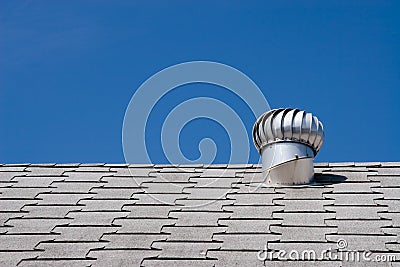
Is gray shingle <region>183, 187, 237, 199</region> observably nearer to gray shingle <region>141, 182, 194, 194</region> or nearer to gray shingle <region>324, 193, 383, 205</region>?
gray shingle <region>141, 182, 194, 194</region>

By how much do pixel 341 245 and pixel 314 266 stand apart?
17.7 inches

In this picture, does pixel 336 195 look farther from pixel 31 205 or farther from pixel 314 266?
pixel 31 205

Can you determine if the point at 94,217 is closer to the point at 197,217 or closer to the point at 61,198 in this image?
the point at 61,198

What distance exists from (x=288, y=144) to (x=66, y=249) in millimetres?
2577

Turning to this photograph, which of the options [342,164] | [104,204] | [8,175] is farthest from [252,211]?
[8,175]

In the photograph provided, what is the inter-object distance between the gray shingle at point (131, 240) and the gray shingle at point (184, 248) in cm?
8

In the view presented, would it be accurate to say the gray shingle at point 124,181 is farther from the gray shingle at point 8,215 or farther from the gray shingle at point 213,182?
the gray shingle at point 8,215

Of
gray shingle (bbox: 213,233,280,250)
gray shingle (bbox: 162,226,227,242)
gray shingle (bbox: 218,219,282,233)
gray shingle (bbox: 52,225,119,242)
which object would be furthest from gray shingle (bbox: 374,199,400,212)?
gray shingle (bbox: 52,225,119,242)

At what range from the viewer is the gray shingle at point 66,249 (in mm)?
6336

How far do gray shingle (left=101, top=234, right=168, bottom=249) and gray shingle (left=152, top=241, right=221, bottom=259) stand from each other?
83 millimetres

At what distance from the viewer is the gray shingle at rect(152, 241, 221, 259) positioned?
20.5 feet

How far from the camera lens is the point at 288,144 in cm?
812

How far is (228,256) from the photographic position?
6180mm

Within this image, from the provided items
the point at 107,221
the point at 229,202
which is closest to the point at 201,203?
the point at 229,202
